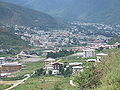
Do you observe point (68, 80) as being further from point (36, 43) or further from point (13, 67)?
point (36, 43)

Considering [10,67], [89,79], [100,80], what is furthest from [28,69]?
[100,80]

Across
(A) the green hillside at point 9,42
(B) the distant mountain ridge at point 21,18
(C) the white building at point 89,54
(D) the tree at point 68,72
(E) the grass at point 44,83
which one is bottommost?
(E) the grass at point 44,83

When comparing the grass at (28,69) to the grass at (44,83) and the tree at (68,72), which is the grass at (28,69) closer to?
the tree at (68,72)

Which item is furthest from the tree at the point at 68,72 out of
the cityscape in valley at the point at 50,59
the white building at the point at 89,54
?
the white building at the point at 89,54

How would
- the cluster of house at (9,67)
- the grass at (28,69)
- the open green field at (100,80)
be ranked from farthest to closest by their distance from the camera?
1. the cluster of house at (9,67)
2. the grass at (28,69)
3. the open green field at (100,80)

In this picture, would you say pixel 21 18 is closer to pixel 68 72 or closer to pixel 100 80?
pixel 68 72

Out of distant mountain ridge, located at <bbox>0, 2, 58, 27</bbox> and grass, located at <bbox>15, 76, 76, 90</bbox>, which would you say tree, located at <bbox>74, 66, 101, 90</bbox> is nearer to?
grass, located at <bbox>15, 76, 76, 90</bbox>

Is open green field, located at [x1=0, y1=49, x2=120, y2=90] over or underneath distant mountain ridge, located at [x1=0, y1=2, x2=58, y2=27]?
underneath

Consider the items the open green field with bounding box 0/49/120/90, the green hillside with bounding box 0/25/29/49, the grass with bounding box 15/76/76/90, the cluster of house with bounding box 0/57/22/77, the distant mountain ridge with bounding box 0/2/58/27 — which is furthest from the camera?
the distant mountain ridge with bounding box 0/2/58/27

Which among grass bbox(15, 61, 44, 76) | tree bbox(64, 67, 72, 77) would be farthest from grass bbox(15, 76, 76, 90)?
grass bbox(15, 61, 44, 76)

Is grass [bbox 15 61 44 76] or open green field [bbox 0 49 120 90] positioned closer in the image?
open green field [bbox 0 49 120 90]

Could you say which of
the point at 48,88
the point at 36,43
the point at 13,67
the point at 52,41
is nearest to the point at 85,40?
the point at 52,41
